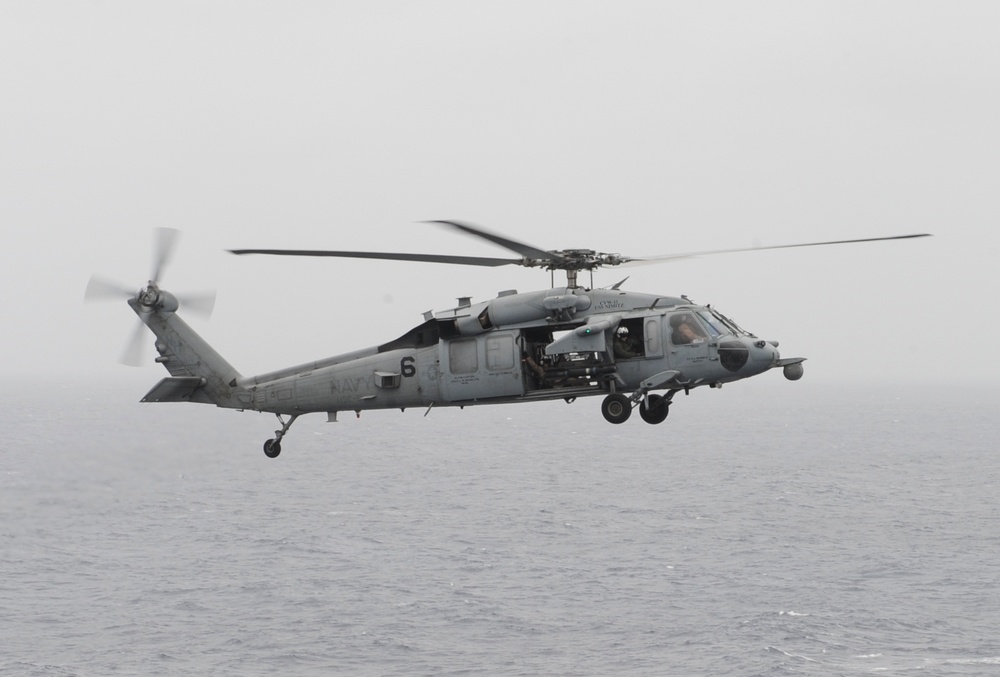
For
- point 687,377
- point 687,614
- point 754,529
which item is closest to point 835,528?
point 754,529

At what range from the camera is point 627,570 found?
13538cm

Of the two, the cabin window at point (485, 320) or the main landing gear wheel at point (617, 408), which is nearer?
the main landing gear wheel at point (617, 408)

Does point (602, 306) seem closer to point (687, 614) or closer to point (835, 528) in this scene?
point (687, 614)

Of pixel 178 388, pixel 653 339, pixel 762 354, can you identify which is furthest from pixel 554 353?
pixel 178 388

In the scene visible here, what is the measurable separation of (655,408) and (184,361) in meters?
15.7

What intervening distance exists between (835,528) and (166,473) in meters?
123

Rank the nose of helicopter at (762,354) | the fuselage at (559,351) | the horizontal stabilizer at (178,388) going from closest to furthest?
the nose of helicopter at (762,354) → the fuselage at (559,351) → the horizontal stabilizer at (178,388)

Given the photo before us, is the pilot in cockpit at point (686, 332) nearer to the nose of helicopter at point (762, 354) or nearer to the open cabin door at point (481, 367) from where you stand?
the nose of helicopter at point (762, 354)

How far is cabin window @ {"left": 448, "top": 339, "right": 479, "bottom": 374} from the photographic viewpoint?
100 feet

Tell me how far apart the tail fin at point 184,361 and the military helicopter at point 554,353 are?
107 inches

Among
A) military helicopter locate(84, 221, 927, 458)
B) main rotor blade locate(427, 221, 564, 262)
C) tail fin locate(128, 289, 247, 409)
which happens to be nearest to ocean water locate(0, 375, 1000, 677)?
tail fin locate(128, 289, 247, 409)

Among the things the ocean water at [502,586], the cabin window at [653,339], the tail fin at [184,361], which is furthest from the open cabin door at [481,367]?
the ocean water at [502,586]

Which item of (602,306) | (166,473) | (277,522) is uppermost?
(602,306)

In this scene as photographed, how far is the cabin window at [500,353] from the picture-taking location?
99.0ft
